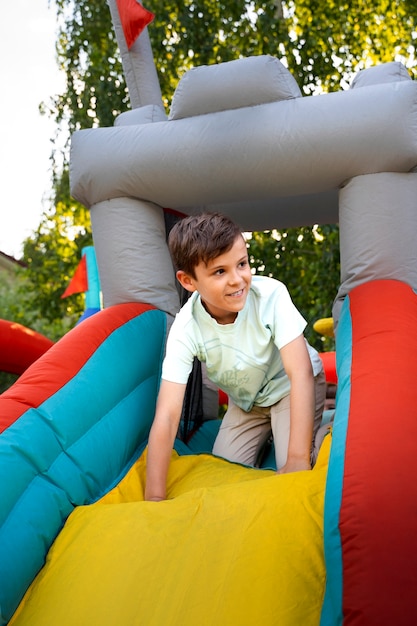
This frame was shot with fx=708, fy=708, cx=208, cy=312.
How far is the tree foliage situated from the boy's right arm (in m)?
3.69

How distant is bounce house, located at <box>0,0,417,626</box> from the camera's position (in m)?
1.10

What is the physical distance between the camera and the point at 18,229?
8.76 meters

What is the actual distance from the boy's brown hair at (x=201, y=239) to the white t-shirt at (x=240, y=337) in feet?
0.60

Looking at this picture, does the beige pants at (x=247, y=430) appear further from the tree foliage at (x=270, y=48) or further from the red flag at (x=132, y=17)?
the tree foliage at (x=270, y=48)

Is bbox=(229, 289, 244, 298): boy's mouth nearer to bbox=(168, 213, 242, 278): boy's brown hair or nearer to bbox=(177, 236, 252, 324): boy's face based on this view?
bbox=(177, 236, 252, 324): boy's face

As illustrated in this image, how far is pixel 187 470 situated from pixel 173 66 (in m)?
5.03

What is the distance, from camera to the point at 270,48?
18.9ft

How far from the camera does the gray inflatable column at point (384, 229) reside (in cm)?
200

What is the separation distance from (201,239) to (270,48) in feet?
15.1

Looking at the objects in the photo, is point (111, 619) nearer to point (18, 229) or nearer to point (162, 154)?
point (162, 154)

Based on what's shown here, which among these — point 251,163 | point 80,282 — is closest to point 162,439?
point 251,163

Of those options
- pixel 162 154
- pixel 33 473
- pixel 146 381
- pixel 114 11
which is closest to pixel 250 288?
pixel 146 381

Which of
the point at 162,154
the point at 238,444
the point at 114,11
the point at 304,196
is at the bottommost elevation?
the point at 238,444

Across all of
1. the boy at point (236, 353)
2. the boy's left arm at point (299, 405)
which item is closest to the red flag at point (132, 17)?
the boy at point (236, 353)
